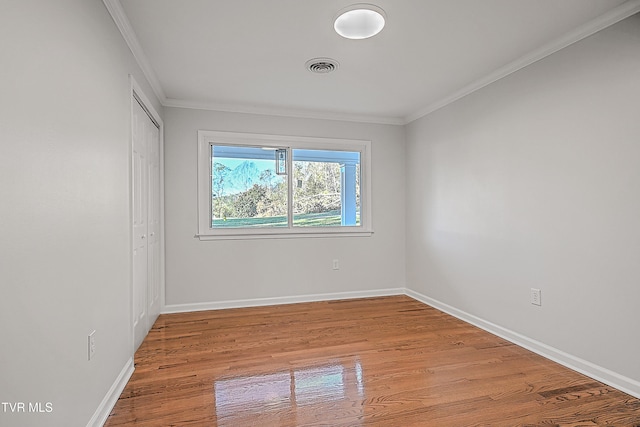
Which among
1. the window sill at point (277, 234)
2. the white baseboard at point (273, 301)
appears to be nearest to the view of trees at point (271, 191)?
the window sill at point (277, 234)

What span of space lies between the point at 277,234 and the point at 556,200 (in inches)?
108

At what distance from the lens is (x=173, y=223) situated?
12.3 ft

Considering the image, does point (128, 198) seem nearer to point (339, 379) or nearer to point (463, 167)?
point (339, 379)

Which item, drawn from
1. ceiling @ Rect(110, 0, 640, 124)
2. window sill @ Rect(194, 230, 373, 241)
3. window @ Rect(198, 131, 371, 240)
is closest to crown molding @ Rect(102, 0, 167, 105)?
ceiling @ Rect(110, 0, 640, 124)

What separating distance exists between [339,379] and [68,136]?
6.58ft

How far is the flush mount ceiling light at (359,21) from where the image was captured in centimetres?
210

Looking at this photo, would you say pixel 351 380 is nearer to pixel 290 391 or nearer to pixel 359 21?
pixel 290 391

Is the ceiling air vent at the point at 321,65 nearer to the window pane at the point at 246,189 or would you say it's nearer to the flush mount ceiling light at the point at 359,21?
the flush mount ceiling light at the point at 359,21

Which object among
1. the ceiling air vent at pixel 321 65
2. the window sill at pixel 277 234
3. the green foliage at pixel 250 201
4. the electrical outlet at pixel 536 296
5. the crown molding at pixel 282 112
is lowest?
the electrical outlet at pixel 536 296

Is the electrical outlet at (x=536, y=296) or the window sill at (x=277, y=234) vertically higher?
the window sill at (x=277, y=234)

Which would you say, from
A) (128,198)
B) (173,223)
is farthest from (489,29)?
(173,223)

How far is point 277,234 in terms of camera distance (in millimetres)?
4109

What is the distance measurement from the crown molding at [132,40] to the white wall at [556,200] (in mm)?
2915

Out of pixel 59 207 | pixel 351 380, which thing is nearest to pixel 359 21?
pixel 59 207
